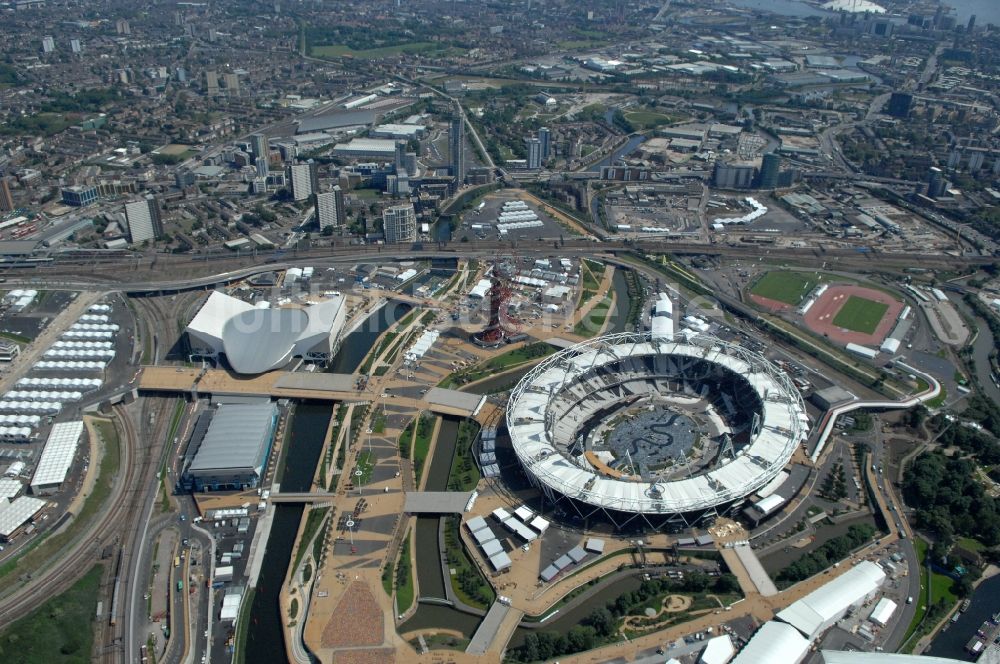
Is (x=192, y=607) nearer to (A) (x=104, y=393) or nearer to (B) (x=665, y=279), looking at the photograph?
(A) (x=104, y=393)

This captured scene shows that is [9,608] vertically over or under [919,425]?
under

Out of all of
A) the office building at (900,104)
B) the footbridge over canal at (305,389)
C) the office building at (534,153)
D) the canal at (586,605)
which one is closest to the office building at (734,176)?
the office building at (534,153)

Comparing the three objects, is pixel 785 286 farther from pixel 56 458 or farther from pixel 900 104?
pixel 900 104

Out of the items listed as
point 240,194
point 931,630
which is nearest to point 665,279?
point 931,630

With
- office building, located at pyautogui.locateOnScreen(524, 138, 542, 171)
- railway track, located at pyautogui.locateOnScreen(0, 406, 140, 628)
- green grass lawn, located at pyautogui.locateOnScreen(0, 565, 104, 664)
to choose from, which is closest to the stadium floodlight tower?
railway track, located at pyautogui.locateOnScreen(0, 406, 140, 628)


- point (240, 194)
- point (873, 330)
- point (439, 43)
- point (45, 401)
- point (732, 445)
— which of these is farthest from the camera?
point (439, 43)

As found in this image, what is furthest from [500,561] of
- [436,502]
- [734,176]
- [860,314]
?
[734,176]

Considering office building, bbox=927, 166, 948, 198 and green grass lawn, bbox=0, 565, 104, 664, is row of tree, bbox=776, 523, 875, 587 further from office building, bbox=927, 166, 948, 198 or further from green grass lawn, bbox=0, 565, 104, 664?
office building, bbox=927, 166, 948, 198
